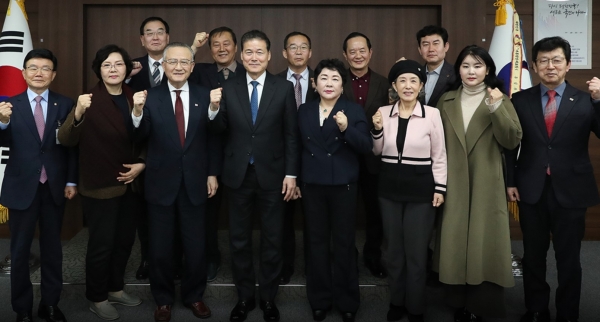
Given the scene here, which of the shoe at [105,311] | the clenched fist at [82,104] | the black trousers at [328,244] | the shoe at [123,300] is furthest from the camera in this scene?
the shoe at [123,300]

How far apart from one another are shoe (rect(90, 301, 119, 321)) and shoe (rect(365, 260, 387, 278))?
1678 millimetres

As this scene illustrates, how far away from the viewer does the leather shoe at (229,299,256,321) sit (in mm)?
3035

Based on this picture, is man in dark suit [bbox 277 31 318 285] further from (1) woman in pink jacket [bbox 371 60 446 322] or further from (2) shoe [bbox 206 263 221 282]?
(1) woman in pink jacket [bbox 371 60 446 322]

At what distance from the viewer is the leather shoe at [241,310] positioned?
304 centimetres

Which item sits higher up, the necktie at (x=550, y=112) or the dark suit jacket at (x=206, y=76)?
the dark suit jacket at (x=206, y=76)

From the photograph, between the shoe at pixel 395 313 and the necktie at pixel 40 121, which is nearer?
the necktie at pixel 40 121

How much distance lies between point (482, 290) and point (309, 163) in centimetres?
124

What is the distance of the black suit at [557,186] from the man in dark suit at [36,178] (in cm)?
263

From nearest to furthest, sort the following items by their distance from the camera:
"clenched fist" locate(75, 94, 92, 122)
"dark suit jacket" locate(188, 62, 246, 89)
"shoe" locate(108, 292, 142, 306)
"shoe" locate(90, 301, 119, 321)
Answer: "clenched fist" locate(75, 94, 92, 122)
"shoe" locate(90, 301, 119, 321)
"shoe" locate(108, 292, 142, 306)
"dark suit jacket" locate(188, 62, 246, 89)

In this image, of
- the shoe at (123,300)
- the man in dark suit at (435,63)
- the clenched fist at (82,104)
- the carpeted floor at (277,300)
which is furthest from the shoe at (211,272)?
the man in dark suit at (435,63)

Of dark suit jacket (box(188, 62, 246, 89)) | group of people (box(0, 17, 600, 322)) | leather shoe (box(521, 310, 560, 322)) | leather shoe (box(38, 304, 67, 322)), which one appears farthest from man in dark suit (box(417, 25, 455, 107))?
leather shoe (box(38, 304, 67, 322))

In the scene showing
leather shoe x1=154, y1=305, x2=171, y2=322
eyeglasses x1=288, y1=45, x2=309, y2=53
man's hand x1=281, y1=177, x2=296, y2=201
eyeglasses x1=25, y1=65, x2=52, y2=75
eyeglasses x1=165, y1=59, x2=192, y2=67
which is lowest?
leather shoe x1=154, y1=305, x2=171, y2=322

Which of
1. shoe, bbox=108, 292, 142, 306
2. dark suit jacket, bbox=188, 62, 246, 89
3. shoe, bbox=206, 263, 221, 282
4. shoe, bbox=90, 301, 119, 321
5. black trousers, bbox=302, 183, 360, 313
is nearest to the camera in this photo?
black trousers, bbox=302, 183, 360, 313

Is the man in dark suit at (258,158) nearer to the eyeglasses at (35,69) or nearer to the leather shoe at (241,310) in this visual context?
the leather shoe at (241,310)
